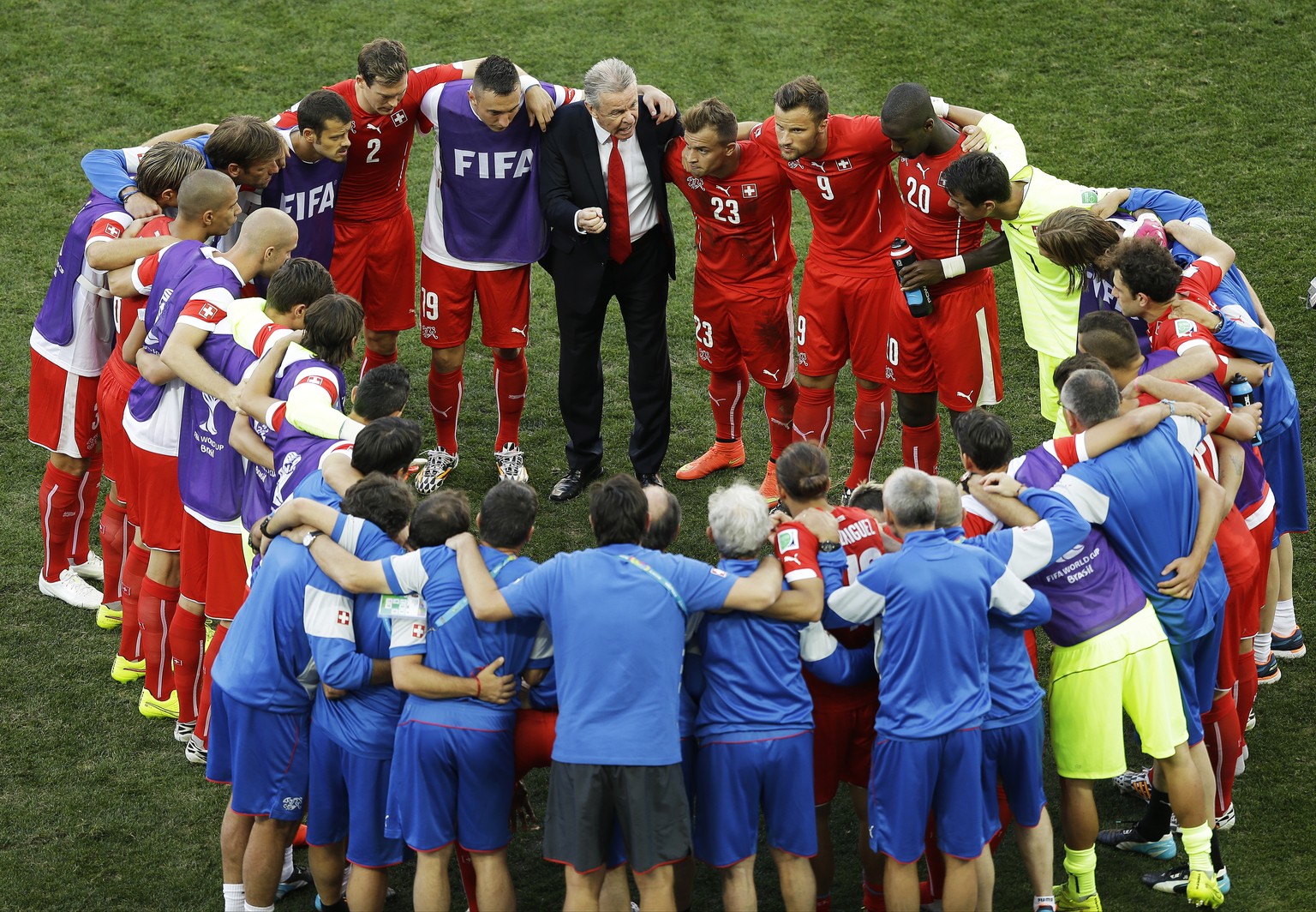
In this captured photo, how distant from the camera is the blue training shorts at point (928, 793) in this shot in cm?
480

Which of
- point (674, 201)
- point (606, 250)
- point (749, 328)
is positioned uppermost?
point (606, 250)

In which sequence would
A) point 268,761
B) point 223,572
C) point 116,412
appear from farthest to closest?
point 116,412
point 223,572
point 268,761

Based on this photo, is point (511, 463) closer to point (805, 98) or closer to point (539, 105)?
point (539, 105)

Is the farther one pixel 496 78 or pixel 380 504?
pixel 496 78

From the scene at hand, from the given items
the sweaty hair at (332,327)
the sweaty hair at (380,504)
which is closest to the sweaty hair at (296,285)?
the sweaty hair at (332,327)

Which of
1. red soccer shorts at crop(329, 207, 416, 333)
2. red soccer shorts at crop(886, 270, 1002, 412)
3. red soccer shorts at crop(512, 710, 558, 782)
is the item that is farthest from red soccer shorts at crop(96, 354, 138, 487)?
A: red soccer shorts at crop(886, 270, 1002, 412)

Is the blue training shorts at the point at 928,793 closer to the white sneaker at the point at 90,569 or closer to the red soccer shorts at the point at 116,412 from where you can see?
the red soccer shorts at the point at 116,412

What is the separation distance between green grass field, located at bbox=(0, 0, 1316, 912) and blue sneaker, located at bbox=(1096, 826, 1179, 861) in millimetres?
83

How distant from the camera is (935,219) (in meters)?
7.23

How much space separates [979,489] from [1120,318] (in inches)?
42.5

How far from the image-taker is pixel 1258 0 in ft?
40.4

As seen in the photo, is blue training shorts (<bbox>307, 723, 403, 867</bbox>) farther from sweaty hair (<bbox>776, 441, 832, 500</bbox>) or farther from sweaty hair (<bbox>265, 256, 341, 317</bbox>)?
sweaty hair (<bbox>265, 256, 341, 317</bbox>)

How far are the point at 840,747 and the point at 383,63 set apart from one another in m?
4.28

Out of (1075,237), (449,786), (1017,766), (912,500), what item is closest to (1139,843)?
(1017,766)
